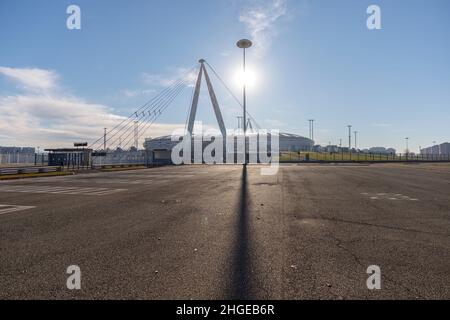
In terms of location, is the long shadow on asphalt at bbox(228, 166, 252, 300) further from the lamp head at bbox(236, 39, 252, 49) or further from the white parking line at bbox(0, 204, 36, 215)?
the lamp head at bbox(236, 39, 252, 49)

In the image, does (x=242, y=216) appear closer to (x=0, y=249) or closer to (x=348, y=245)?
(x=348, y=245)

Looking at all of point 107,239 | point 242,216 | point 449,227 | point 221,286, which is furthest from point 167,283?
point 449,227

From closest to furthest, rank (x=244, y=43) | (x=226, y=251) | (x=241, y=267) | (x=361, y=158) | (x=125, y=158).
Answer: (x=241, y=267) < (x=226, y=251) < (x=244, y=43) < (x=125, y=158) < (x=361, y=158)

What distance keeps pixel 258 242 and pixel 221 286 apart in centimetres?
195

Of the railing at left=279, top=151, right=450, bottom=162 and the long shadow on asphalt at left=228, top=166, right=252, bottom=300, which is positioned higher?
the railing at left=279, top=151, right=450, bottom=162

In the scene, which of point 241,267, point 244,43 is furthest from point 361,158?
point 241,267

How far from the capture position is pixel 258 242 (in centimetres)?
525

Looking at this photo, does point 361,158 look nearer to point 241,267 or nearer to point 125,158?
point 125,158

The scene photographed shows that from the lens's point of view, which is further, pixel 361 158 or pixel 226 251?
pixel 361 158

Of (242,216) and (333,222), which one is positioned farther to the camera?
(242,216)

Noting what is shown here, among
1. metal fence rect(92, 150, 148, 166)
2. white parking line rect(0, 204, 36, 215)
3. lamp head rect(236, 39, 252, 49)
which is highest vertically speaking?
lamp head rect(236, 39, 252, 49)

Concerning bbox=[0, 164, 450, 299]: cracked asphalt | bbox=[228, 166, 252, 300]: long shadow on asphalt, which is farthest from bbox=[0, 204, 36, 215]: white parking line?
bbox=[228, 166, 252, 300]: long shadow on asphalt

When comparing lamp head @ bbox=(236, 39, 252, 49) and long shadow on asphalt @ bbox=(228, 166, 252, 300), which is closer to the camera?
long shadow on asphalt @ bbox=(228, 166, 252, 300)

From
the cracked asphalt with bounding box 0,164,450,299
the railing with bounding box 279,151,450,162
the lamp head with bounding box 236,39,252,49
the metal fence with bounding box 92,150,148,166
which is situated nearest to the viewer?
the cracked asphalt with bounding box 0,164,450,299
